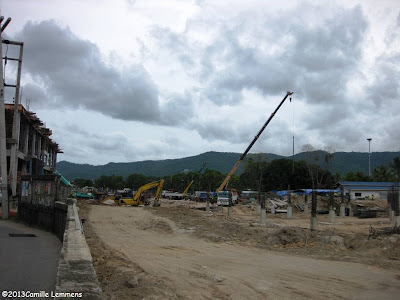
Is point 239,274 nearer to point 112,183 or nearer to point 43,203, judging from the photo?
point 43,203

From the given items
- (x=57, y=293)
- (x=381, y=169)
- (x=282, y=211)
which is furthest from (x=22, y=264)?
(x=381, y=169)

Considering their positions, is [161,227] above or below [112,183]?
below

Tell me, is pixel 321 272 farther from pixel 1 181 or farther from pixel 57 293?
pixel 1 181

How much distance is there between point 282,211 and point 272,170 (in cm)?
4458

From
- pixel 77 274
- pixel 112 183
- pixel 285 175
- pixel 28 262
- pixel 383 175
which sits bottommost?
pixel 28 262

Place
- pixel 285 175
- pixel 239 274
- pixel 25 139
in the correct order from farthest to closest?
pixel 285 175 < pixel 25 139 < pixel 239 274

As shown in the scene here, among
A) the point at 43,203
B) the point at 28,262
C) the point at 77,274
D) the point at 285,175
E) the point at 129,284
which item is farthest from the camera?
the point at 285,175

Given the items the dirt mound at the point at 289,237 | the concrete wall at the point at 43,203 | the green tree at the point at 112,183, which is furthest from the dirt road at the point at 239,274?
the green tree at the point at 112,183

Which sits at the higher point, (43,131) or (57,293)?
(43,131)

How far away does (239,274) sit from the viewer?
1074 cm

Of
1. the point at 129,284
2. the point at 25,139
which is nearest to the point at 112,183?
the point at 25,139

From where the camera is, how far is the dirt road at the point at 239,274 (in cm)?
848

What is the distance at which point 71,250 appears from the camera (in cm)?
860

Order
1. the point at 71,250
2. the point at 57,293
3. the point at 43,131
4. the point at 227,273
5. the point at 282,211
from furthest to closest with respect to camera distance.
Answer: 1. the point at 43,131
2. the point at 282,211
3. the point at 227,273
4. the point at 71,250
5. the point at 57,293
